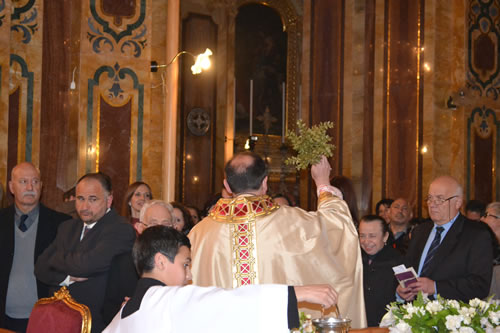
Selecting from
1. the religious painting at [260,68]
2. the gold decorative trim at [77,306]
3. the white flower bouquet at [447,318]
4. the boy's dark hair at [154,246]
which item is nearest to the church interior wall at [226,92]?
the religious painting at [260,68]

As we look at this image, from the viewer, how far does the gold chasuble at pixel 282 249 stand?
3.92 m

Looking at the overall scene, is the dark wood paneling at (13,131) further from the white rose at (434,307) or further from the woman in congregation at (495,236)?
the white rose at (434,307)

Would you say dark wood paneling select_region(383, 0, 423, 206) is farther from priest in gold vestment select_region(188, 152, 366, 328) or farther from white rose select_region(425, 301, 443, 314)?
white rose select_region(425, 301, 443, 314)

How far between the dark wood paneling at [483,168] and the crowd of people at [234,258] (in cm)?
488

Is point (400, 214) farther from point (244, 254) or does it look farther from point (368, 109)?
point (244, 254)

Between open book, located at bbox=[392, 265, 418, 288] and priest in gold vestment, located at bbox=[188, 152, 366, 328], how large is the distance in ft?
1.52

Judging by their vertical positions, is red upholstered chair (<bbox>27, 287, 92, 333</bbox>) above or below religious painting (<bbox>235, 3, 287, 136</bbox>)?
below

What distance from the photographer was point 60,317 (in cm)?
345

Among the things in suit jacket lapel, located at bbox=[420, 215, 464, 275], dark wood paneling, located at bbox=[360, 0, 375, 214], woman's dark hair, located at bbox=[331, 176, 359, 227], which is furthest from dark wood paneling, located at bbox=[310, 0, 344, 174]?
suit jacket lapel, located at bbox=[420, 215, 464, 275]

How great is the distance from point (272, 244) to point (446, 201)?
5.46 ft

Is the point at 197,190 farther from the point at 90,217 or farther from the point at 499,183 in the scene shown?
the point at 90,217

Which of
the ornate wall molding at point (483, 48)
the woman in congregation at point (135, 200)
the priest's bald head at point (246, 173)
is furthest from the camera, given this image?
the ornate wall molding at point (483, 48)

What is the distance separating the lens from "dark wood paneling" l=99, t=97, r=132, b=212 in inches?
296

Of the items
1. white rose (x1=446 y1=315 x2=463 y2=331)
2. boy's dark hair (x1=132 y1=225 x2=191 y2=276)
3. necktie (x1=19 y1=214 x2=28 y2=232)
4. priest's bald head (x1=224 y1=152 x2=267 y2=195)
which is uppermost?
priest's bald head (x1=224 y1=152 x2=267 y2=195)
